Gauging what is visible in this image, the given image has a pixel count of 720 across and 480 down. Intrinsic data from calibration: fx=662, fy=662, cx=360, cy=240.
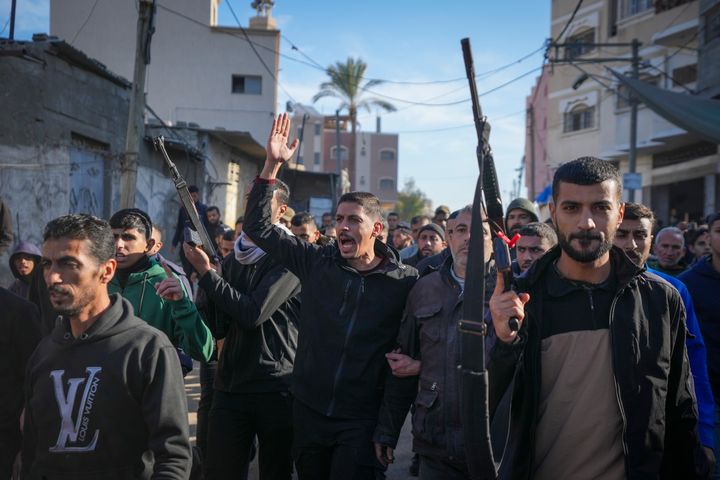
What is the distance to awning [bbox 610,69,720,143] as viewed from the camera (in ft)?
38.8

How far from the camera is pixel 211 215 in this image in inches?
485

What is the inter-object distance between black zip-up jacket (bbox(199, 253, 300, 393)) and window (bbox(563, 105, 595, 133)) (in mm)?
28776

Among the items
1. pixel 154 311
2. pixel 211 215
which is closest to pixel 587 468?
pixel 154 311

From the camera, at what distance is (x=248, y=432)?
4.41m

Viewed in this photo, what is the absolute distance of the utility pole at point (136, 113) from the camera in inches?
463

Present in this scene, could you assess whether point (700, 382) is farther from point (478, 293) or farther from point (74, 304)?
point (74, 304)

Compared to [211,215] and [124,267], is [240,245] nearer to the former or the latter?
[124,267]

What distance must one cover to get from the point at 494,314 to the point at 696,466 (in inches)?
47.4

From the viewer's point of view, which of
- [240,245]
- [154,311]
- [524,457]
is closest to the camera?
[524,457]

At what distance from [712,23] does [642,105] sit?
643 centimetres

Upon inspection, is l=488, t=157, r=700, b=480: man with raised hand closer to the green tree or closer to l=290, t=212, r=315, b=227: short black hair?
l=290, t=212, r=315, b=227: short black hair

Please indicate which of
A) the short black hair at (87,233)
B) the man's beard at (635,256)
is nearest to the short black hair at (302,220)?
the man's beard at (635,256)

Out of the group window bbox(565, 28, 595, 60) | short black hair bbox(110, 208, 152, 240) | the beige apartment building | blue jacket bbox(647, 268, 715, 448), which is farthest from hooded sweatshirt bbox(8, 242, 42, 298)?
window bbox(565, 28, 595, 60)

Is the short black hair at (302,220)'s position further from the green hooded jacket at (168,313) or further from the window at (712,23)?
the window at (712,23)
